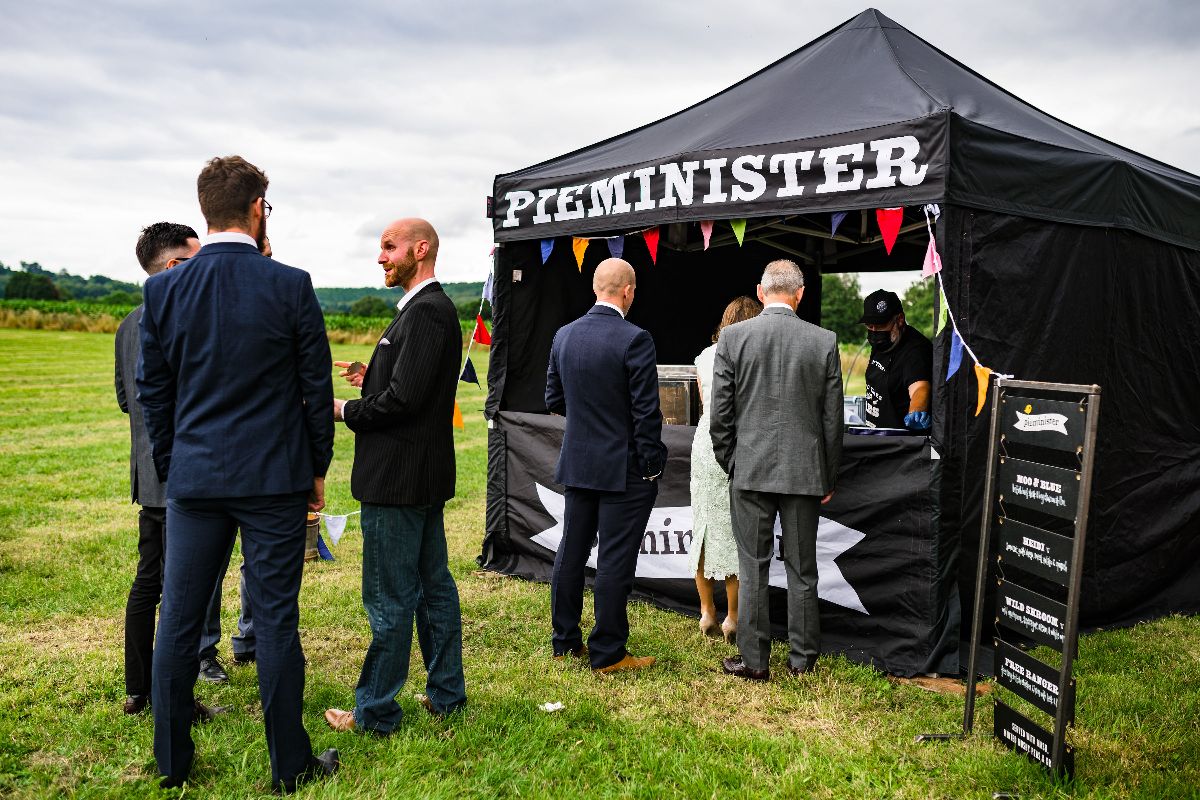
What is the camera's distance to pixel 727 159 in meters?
4.82

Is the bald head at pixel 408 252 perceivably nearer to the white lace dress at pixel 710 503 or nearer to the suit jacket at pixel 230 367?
the suit jacket at pixel 230 367

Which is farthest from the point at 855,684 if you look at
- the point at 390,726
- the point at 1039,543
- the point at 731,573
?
the point at 390,726

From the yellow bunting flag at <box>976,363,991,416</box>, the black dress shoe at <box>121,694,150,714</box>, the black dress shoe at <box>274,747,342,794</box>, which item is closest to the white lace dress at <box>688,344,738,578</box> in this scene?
A: the yellow bunting flag at <box>976,363,991,416</box>

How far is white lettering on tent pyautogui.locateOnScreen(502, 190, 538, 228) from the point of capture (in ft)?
19.1

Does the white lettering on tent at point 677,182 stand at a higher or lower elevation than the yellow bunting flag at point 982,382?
higher

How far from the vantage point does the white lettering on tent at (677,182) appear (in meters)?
4.96

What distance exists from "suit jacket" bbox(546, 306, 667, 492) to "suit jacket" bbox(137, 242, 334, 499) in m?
1.56

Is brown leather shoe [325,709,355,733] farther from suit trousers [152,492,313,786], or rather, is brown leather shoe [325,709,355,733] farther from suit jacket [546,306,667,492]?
suit jacket [546,306,667,492]

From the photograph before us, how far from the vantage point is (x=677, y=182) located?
5.02m

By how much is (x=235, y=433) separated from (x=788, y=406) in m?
2.38

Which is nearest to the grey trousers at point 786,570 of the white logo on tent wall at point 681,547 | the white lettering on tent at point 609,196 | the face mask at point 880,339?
the white logo on tent wall at point 681,547

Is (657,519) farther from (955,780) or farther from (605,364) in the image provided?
(955,780)

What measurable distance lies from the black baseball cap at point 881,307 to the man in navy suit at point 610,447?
5.09ft

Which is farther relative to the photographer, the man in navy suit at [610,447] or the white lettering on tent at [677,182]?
the white lettering on tent at [677,182]
